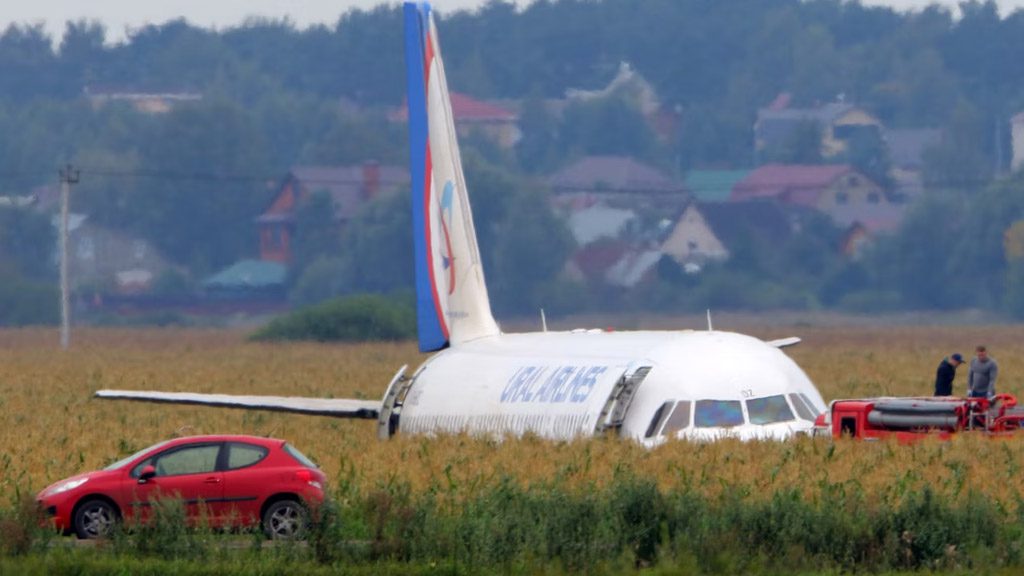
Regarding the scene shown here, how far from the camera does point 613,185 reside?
415 ft

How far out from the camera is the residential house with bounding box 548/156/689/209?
120625 mm

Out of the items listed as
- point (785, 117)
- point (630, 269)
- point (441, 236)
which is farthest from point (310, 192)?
point (441, 236)

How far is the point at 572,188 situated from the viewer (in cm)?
12631

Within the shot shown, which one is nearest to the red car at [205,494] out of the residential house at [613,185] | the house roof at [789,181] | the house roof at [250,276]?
the house roof at [250,276]

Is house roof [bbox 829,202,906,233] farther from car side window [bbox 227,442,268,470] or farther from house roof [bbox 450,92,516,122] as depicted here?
car side window [bbox 227,442,268,470]

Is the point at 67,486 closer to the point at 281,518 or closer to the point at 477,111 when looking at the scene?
the point at 281,518

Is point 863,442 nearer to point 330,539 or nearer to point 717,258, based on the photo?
point 330,539

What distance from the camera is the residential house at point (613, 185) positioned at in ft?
396

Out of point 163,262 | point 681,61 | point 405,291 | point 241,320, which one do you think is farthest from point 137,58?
point 405,291

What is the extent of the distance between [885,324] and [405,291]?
26.4m

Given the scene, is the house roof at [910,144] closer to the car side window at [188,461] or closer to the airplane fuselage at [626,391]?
the airplane fuselage at [626,391]

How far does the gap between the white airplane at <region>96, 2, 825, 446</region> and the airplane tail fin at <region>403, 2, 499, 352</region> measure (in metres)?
0.02

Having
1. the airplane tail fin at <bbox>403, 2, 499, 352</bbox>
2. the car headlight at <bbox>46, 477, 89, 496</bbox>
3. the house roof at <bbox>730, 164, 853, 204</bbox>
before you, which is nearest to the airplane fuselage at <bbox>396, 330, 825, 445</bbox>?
the airplane tail fin at <bbox>403, 2, 499, 352</bbox>

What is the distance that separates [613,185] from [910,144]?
30607mm
